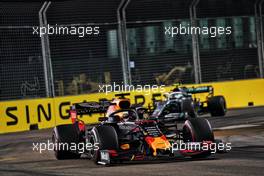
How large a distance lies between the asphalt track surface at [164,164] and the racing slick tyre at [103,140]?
0.79 ft

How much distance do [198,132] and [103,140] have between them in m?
1.55

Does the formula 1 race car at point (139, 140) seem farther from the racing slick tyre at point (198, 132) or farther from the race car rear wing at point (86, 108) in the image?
the race car rear wing at point (86, 108)

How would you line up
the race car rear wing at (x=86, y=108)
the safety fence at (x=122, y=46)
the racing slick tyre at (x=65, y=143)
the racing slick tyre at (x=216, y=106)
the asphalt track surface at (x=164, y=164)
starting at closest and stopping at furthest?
1. the asphalt track surface at (x=164, y=164)
2. the racing slick tyre at (x=65, y=143)
3. the race car rear wing at (x=86, y=108)
4. the racing slick tyre at (x=216, y=106)
5. the safety fence at (x=122, y=46)

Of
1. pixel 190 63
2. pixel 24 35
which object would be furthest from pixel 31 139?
pixel 190 63

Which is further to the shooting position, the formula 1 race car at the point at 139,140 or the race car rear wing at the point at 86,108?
the race car rear wing at the point at 86,108

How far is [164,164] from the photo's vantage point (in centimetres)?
1098

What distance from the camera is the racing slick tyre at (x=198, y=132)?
1149 centimetres

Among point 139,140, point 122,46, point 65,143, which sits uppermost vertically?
point 122,46

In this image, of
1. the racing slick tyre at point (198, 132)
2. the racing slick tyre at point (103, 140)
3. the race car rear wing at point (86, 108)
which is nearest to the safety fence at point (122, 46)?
the race car rear wing at point (86, 108)

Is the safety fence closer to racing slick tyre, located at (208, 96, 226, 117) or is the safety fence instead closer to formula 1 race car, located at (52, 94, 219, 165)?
racing slick tyre, located at (208, 96, 226, 117)

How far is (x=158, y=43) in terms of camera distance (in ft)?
82.3

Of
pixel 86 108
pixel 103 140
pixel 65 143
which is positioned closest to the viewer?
pixel 103 140

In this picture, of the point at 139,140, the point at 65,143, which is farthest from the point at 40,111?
the point at 139,140

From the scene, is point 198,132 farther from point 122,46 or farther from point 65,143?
point 122,46
